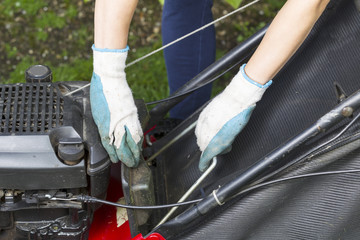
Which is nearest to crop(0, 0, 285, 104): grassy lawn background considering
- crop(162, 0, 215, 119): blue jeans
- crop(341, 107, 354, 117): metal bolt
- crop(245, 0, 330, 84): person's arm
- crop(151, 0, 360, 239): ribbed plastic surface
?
crop(162, 0, 215, 119): blue jeans

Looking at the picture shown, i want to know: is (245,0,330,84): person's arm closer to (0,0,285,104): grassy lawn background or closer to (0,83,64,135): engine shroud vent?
(0,83,64,135): engine shroud vent

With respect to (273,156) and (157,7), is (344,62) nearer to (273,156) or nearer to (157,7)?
(273,156)

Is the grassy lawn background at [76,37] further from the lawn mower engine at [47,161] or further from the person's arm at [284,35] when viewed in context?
the person's arm at [284,35]

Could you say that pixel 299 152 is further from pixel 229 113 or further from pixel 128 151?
pixel 128 151

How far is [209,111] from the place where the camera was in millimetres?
1658

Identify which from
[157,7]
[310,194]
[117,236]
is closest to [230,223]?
[310,194]

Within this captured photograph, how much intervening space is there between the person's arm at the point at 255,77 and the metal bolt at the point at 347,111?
0.22 m

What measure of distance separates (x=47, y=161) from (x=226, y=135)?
514mm

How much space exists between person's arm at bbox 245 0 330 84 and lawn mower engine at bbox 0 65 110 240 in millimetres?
507

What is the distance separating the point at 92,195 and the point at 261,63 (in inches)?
24.5

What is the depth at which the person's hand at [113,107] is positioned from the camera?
159 centimetres

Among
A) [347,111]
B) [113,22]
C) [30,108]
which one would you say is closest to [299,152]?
[347,111]

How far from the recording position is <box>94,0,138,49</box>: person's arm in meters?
1.57

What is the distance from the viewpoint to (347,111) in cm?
142
